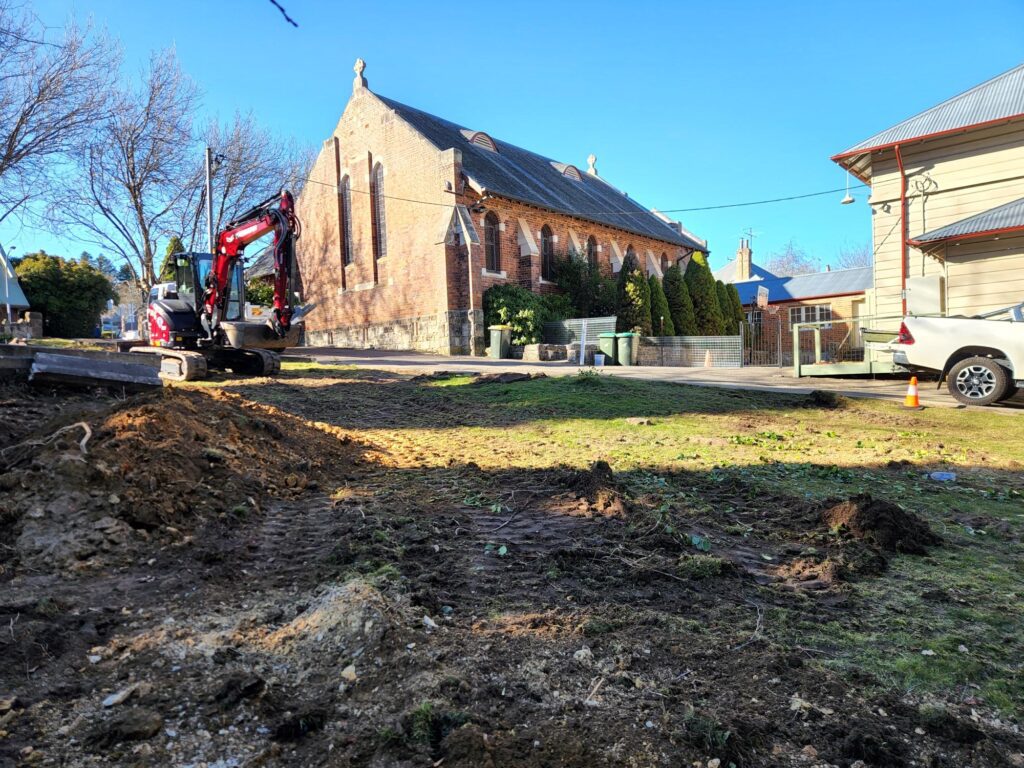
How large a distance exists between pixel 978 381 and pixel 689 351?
14574mm

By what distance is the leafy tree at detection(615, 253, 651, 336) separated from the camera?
2769cm

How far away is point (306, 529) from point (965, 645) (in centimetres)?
369

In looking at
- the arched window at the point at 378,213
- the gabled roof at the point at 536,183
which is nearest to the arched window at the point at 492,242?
the gabled roof at the point at 536,183

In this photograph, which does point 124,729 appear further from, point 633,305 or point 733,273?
point 733,273

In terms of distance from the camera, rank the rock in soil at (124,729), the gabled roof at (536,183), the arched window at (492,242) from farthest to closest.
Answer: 1. the gabled roof at (536,183)
2. the arched window at (492,242)
3. the rock in soil at (124,729)

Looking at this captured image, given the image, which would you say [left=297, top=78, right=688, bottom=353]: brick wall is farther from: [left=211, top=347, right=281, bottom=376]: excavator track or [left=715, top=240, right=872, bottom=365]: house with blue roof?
[left=211, top=347, right=281, bottom=376]: excavator track

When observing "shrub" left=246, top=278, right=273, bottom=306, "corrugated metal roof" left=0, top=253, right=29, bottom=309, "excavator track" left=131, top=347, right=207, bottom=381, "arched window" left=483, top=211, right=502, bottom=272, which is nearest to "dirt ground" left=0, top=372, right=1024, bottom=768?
"excavator track" left=131, top=347, right=207, bottom=381

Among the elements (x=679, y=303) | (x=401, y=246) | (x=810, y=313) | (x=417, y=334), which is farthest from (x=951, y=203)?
(x=810, y=313)

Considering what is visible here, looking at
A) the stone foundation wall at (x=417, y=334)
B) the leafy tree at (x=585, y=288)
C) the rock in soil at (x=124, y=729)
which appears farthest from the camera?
the leafy tree at (x=585, y=288)

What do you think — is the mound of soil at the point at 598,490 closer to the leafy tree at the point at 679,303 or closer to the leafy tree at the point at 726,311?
the leafy tree at the point at 679,303

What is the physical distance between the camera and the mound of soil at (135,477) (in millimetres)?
3646

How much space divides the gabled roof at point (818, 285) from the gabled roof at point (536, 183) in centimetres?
580

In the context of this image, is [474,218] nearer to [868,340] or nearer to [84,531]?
[868,340]

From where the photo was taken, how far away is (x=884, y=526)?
409 cm
